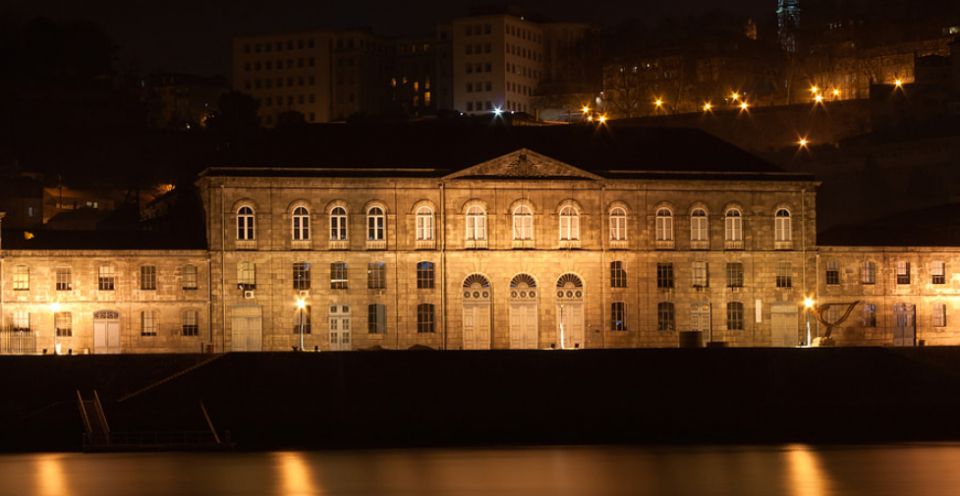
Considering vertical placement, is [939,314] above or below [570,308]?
below

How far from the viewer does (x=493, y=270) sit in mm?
71000

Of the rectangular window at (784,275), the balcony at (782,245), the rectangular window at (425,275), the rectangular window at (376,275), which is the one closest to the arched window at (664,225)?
the balcony at (782,245)

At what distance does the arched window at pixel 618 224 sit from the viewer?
237 ft

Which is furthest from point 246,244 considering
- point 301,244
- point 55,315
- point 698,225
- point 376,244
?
point 698,225

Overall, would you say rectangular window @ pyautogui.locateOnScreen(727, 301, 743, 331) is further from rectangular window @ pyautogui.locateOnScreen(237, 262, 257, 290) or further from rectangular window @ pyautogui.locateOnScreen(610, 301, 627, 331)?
rectangular window @ pyautogui.locateOnScreen(237, 262, 257, 290)

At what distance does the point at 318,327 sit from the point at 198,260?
5087 millimetres

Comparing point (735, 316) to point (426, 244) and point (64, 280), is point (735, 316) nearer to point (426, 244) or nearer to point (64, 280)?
point (426, 244)

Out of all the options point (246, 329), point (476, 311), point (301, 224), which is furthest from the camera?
point (476, 311)

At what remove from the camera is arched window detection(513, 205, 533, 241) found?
7144 centimetres

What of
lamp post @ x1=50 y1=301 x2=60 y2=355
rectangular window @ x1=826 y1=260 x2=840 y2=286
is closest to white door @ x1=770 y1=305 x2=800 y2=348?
rectangular window @ x1=826 y1=260 x2=840 y2=286

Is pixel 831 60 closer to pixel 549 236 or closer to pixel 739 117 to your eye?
pixel 739 117

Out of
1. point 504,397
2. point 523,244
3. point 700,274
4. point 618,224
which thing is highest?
point 618,224

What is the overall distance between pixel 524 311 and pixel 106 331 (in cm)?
1568

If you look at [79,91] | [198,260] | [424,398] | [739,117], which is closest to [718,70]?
[739,117]
